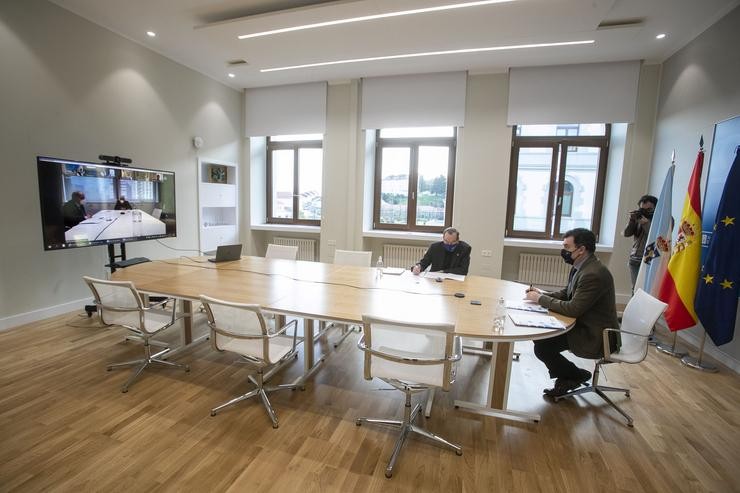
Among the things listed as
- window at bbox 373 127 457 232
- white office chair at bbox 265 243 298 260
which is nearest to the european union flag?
window at bbox 373 127 457 232

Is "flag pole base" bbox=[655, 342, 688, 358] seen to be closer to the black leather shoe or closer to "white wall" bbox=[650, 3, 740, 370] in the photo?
"white wall" bbox=[650, 3, 740, 370]

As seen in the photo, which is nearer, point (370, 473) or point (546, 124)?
point (370, 473)

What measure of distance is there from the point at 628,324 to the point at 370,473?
7.43ft

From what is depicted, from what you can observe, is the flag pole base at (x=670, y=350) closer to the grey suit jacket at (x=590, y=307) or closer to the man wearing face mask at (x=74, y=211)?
the grey suit jacket at (x=590, y=307)

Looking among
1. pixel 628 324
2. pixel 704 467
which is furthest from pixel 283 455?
pixel 628 324

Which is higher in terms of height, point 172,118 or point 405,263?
point 172,118

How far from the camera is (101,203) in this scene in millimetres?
3941

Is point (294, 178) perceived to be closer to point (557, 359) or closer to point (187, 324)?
point (187, 324)

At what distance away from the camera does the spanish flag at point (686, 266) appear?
129 inches

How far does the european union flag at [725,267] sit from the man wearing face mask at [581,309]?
1.51 m

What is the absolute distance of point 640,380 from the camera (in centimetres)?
303

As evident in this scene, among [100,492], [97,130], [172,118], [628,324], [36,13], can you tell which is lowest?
[100,492]

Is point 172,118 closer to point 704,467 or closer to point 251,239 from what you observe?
point 251,239

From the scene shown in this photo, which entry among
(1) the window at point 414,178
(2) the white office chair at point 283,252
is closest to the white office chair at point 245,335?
(2) the white office chair at point 283,252
